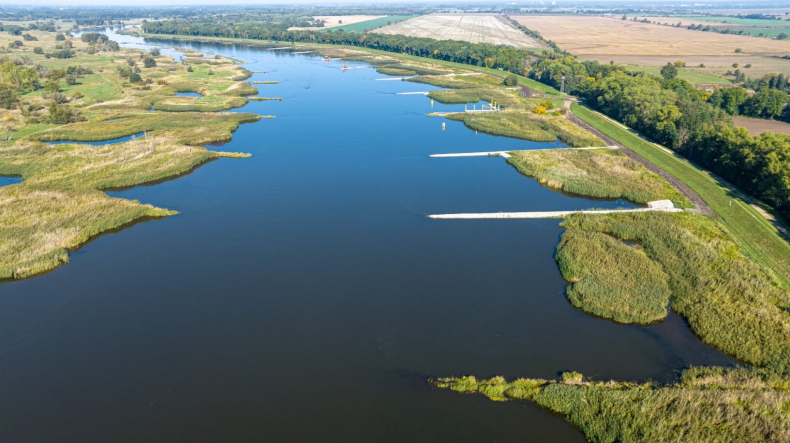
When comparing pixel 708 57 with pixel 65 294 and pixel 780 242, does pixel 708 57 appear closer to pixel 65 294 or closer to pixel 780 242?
pixel 780 242

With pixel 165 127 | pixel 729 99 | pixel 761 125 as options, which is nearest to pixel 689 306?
pixel 761 125

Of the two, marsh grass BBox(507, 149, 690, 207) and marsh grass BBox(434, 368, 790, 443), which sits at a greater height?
marsh grass BBox(507, 149, 690, 207)

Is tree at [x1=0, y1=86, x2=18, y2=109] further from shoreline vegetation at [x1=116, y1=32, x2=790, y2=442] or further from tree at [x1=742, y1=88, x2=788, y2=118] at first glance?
tree at [x1=742, y1=88, x2=788, y2=118]

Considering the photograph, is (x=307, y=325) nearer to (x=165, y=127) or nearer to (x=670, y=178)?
(x=670, y=178)

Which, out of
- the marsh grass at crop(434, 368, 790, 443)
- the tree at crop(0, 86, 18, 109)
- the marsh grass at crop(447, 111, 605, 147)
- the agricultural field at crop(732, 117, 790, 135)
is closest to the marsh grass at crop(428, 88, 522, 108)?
the marsh grass at crop(447, 111, 605, 147)

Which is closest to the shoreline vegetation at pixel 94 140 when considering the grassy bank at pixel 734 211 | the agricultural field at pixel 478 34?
the grassy bank at pixel 734 211

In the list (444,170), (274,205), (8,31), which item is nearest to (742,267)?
(444,170)
